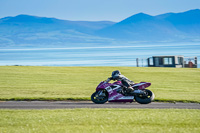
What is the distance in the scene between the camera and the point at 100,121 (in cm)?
1230

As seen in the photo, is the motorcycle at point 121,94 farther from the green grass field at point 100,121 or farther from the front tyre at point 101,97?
the green grass field at point 100,121

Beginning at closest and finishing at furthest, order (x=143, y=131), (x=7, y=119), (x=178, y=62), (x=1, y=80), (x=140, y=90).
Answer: (x=143, y=131) < (x=7, y=119) < (x=140, y=90) < (x=1, y=80) < (x=178, y=62)

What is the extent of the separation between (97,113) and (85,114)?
50 centimetres

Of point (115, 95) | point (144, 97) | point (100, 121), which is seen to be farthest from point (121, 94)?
point (100, 121)

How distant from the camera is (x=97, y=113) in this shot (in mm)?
14023

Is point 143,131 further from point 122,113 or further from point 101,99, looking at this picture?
point 101,99

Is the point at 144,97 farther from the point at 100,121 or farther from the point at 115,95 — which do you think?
the point at 100,121

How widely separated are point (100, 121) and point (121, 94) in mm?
5507

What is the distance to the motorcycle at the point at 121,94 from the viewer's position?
17406mm

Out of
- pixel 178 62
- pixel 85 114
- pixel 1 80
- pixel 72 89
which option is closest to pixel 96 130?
pixel 85 114

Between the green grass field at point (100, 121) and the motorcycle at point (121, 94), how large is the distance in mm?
2759

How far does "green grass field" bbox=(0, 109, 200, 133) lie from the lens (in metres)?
10.9

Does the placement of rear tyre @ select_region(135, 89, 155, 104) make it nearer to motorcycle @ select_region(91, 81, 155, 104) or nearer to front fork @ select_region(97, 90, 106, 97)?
motorcycle @ select_region(91, 81, 155, 104)

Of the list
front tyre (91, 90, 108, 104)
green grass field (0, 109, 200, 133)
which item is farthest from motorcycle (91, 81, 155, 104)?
green grass field (0, 109, 200, 133)
